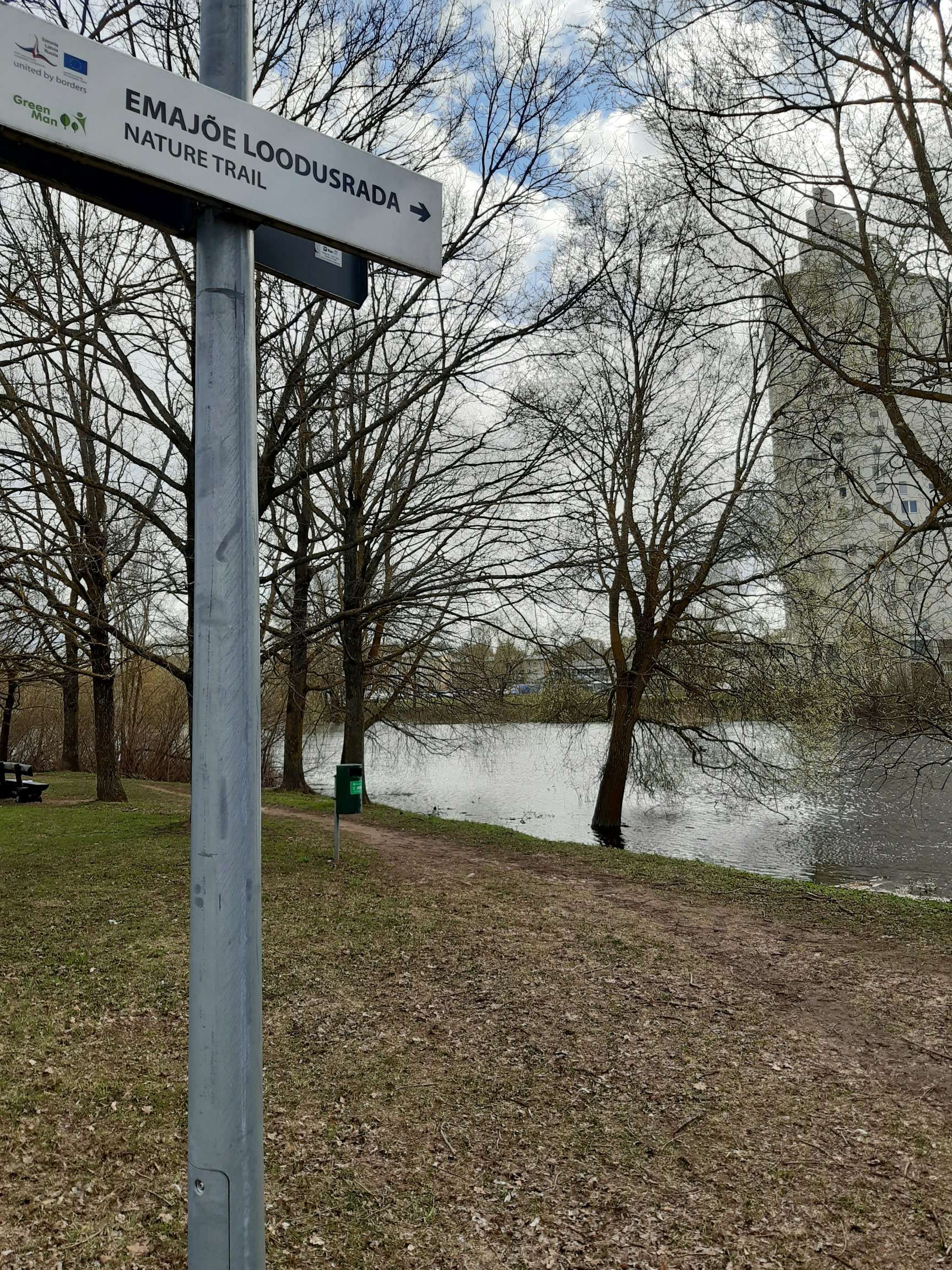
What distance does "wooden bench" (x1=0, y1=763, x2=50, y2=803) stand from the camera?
13.2m

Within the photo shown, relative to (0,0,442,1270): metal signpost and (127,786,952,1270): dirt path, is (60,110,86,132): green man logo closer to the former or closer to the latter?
(0,0,442,1270): metal signpost

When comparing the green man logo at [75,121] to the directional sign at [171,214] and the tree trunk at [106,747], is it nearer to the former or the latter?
the directional sign at [171,214]

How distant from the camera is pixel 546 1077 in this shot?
3918 mm

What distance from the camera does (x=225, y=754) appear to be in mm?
Result: 1528

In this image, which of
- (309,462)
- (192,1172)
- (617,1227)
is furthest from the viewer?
(309,462)

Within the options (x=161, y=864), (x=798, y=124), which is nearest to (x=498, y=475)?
(x=798, y=124)

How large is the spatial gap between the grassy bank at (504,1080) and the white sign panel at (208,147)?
2.92 meters

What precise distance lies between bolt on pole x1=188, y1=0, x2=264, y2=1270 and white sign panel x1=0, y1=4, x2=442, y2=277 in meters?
0.11

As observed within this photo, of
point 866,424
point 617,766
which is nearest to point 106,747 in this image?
point 617,766

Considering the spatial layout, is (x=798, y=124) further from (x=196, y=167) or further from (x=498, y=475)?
(x=196, y=167)

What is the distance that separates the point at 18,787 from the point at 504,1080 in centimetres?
1179

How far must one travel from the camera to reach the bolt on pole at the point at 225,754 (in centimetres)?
148

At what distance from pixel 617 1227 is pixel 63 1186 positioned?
1903mm

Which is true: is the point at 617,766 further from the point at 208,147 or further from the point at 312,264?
the point at 208,147
